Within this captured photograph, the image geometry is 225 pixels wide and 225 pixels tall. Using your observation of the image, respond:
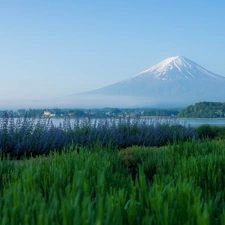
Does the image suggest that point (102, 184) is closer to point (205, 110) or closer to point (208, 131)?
point (208, 131)

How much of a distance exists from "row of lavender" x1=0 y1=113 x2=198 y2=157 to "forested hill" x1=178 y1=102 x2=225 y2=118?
814 centimetres

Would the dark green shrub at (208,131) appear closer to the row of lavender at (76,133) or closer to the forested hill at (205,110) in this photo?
the row of lavender at (76,133)

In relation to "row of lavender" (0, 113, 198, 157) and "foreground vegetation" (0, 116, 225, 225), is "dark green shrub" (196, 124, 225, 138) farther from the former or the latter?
"foreground vegetation" (0, 116, 225, 225)

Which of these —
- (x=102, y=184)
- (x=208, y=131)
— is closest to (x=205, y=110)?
(x=208, y=131)

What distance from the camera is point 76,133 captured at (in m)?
10.9

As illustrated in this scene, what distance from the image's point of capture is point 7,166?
474cm

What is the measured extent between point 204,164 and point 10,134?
6.19 m

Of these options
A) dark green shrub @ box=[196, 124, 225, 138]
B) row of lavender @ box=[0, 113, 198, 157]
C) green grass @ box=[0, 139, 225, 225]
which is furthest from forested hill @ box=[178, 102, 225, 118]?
green grass @ box=[0, 139, 225, 225]

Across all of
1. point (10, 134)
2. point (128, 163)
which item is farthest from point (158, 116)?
point (128, 163)

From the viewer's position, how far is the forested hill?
21916 mm

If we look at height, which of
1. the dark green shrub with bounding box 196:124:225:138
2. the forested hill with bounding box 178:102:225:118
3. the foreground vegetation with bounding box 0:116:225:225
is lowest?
the dark green shrub with bounding box 196:124:225:138

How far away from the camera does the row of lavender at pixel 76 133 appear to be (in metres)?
9.45

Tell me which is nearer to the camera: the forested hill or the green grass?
the green grass

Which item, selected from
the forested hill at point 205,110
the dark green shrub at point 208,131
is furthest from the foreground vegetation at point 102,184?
the forested hill at point 205,110
